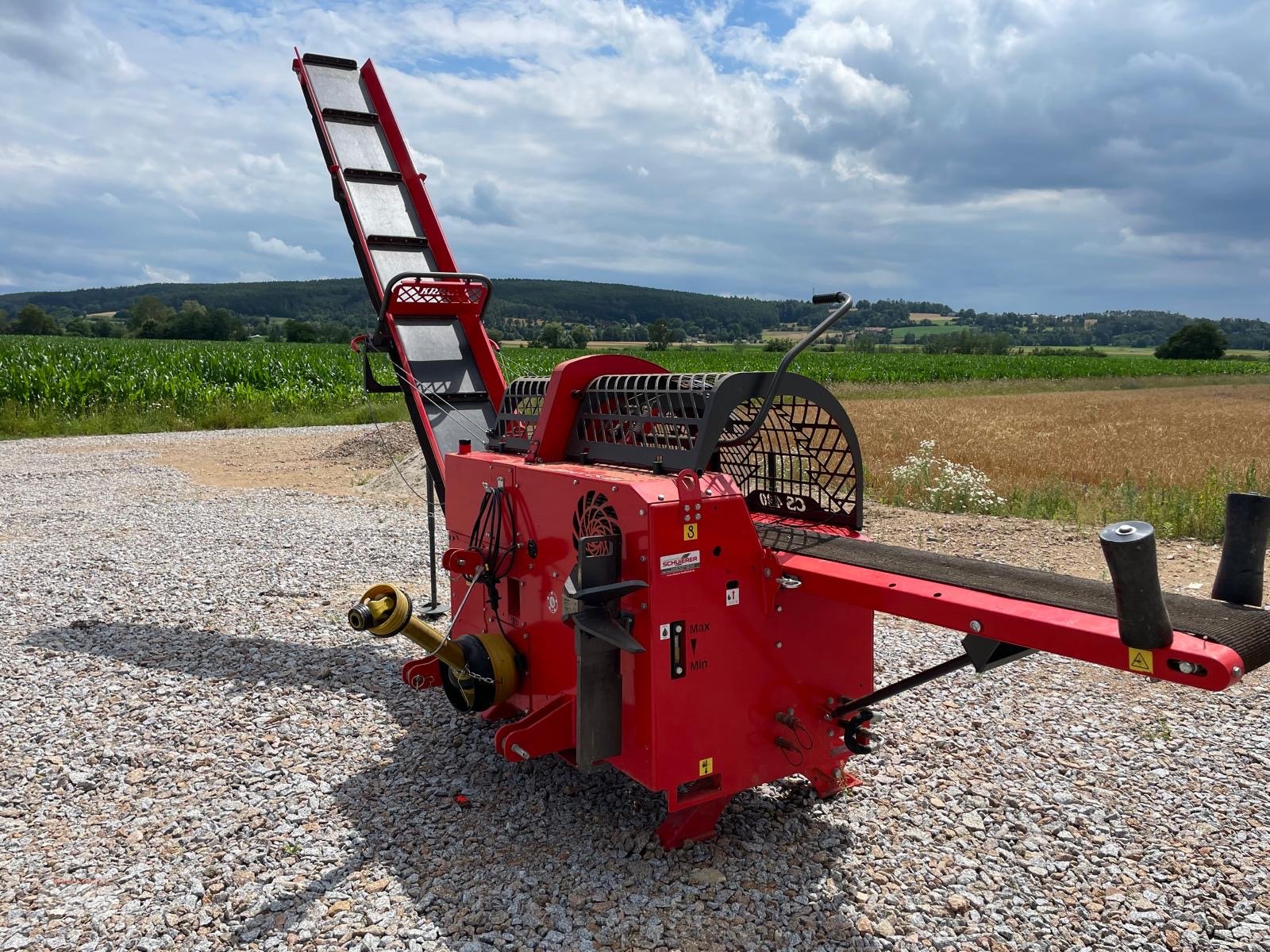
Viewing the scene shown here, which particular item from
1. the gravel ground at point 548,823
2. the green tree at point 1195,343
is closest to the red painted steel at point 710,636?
the gravel ground at point 548,823

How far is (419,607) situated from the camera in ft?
23.5

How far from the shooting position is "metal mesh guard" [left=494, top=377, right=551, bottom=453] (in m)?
4.91

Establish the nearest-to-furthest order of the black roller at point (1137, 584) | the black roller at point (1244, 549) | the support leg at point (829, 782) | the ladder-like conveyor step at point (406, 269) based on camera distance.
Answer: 1. the black roller at point (1137, 584)
2. the black roller at point (1244, 549)
3. the support leg at point (829, 782)
4. the ladder-like conveyor step at point (406, 269)

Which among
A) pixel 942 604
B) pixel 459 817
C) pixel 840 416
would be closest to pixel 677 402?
pixel 840 416

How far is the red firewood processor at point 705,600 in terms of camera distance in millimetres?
2771

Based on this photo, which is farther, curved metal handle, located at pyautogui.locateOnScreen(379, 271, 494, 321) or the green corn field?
the green corn field

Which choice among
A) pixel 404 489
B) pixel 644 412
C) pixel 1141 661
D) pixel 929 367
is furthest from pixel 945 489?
pixel 929 367

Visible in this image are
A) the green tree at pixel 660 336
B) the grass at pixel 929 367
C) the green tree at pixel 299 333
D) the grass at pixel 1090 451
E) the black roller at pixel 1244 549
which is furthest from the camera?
the green tree at pixel 299 333

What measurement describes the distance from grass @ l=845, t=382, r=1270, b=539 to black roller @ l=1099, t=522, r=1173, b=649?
3102 millimetres

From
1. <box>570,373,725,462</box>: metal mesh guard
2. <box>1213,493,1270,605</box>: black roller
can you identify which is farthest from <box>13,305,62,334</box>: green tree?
<box>1213,493,1270,605</box>: black roller

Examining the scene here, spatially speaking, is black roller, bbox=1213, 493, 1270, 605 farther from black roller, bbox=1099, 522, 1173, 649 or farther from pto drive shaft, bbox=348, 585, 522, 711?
pto drive shaft, bbox=348, 585, 522, 711

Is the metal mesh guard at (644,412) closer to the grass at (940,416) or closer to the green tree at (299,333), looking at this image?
the grass at (940,416)

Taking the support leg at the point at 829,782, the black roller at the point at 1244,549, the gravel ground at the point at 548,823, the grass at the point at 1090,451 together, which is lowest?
the gravel ground at the point at 548,823

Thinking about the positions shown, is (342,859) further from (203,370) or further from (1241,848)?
(203,370)
